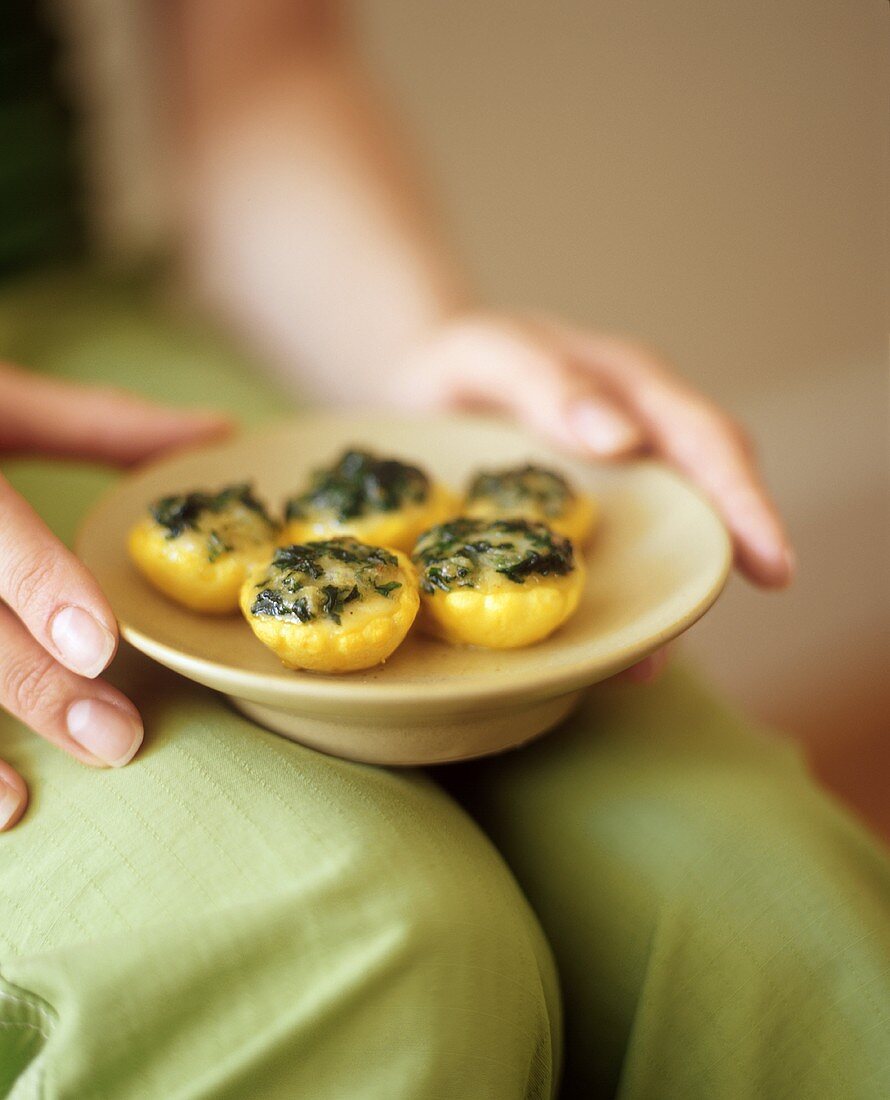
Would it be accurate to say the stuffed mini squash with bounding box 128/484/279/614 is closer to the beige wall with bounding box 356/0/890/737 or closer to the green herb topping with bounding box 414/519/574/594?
the green herb topping with bounding box 414/519/574/594

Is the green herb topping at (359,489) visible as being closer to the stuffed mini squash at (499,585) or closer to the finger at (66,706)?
the stuffed mini squash at (499,585)

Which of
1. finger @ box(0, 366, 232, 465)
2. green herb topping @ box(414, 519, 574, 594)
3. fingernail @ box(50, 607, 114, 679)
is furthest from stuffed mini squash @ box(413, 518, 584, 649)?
finger @ box(0, 366, 232, 465)

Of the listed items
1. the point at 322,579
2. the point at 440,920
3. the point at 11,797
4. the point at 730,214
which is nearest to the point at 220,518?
the point at 322,579

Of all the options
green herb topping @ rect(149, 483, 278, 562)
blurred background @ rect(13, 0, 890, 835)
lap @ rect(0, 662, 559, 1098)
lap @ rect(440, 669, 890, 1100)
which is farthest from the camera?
blurred background @ rect(13, 0, 890, 835)

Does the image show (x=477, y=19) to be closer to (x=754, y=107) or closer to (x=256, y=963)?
(x=754, y=107)

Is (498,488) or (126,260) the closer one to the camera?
(498,488)

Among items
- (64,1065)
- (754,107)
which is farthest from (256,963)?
(754,107)

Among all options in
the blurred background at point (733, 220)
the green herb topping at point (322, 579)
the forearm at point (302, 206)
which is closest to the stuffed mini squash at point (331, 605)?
the green herb topping at point (322, 579)
